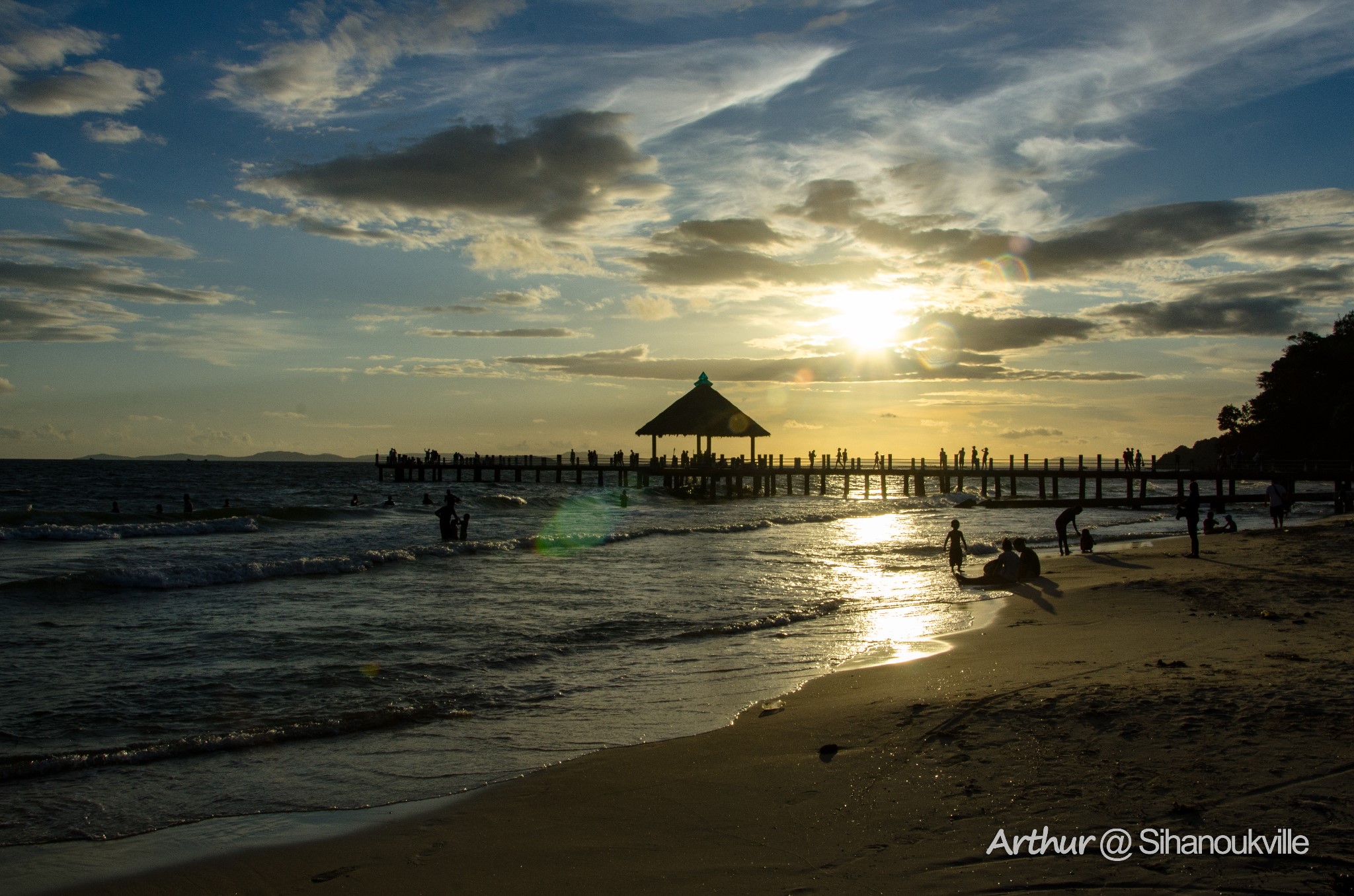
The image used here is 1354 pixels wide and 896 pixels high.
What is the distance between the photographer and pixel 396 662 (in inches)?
362

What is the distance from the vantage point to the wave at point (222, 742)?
19.2 feet

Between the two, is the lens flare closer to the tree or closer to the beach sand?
the beach sand

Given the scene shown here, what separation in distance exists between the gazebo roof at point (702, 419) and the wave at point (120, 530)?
23.4 metres

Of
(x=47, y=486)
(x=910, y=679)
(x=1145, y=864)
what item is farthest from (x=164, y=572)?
(x=47, y=486)

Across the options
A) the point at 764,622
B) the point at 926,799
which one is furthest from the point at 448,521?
the point at 926,799

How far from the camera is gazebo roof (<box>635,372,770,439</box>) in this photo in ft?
158

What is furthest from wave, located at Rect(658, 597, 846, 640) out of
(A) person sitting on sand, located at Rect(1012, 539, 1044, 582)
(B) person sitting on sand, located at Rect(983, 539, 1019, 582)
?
(A) person sitting on sand, located at Rect(1012, 539, 1044, 582)

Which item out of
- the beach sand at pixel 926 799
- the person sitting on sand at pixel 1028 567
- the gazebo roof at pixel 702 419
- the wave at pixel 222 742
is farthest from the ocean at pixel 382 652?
the gazebo roof at pixel 702 419

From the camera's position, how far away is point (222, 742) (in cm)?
639

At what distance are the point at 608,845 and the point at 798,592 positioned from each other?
409 inches

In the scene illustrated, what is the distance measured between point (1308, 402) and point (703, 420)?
4465 centimetres

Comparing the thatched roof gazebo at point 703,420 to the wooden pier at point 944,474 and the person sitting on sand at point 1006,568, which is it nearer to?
the wooden pier at point 944,474

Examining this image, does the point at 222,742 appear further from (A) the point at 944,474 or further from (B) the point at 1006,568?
(A) the point at 944,474

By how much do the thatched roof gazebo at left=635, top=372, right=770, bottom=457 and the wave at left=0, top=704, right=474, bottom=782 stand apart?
1608 inches
